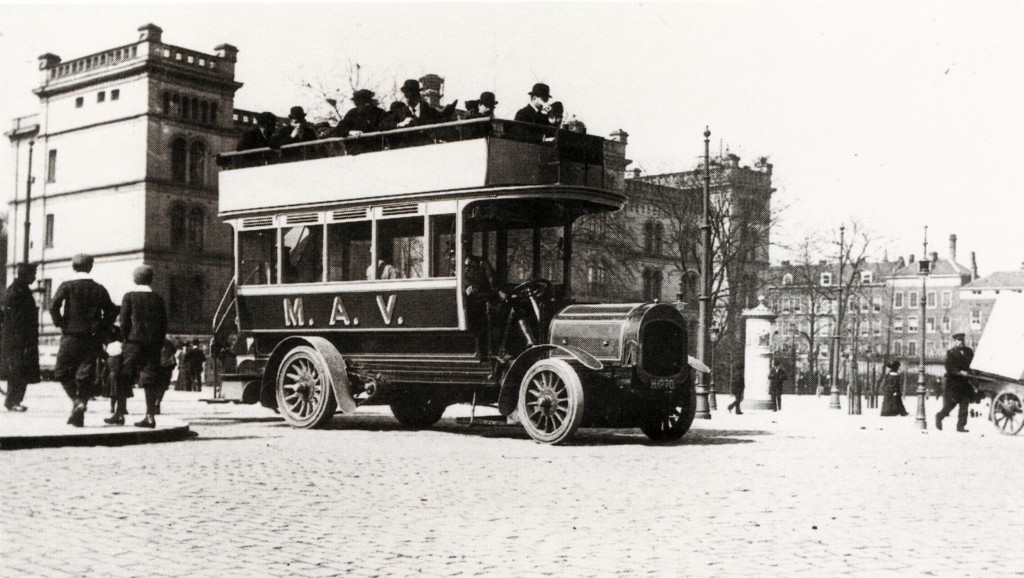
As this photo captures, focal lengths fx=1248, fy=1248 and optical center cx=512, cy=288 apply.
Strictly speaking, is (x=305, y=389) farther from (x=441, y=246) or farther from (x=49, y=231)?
(x=49, y=231)

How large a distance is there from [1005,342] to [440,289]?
33.4ft

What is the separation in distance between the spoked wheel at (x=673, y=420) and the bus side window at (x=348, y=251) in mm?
4265

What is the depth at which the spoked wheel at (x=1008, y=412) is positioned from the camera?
20281mm

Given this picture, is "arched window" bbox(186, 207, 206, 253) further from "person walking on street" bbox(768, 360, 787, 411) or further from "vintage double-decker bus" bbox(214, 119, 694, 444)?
"vintage double-decker bus" bbox(214, 119, 694, 444)

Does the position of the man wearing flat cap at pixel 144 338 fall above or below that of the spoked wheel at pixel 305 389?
above

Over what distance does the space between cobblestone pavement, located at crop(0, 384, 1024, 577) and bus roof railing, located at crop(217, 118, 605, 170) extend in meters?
3.76

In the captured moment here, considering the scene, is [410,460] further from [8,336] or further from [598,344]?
[8,336]

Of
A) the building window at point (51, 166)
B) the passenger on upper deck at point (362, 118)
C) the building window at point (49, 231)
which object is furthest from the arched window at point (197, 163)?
the passenger on upper deck at point (362, 118)

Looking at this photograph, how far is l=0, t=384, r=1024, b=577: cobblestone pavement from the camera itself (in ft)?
22.5

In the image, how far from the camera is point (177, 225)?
60.5 m

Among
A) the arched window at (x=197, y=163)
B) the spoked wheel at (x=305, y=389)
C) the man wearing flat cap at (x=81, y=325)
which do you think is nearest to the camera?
the man wearing flat cap at (x=81, y=325)

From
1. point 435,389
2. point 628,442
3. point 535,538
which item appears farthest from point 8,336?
point 535,538

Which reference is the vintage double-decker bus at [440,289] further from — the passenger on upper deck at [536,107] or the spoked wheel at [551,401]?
the passenger on upper deck at [536,107]

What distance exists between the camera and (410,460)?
1245 cm
